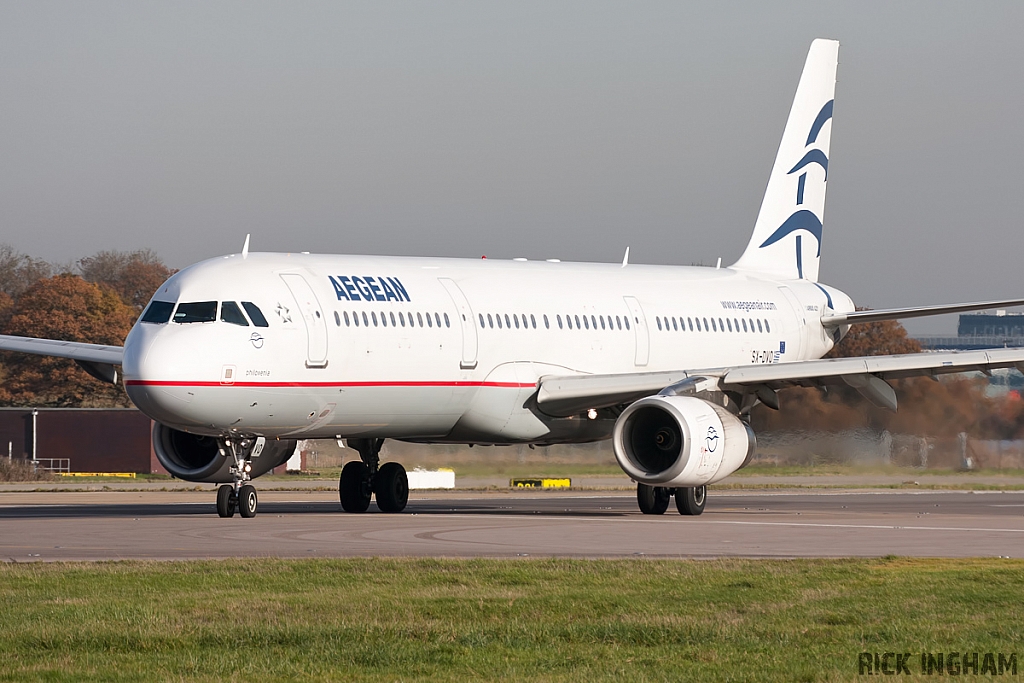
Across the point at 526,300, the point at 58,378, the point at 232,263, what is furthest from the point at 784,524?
the point at 58,378

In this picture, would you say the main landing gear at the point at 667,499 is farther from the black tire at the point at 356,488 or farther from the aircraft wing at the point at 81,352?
the aircraft wing at the point at 81,352

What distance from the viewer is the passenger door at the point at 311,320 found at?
23.6 meters

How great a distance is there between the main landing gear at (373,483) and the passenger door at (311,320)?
14.1 ft

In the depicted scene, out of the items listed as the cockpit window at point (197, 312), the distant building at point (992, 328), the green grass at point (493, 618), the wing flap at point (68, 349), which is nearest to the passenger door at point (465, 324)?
the cockpit window at point (197, 312)

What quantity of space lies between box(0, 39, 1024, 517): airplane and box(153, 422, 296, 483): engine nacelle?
35 mm

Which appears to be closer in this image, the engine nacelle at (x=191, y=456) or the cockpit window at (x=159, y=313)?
the cockpit window at (x=159, y=313)

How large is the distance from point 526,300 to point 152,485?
23443 millimetres

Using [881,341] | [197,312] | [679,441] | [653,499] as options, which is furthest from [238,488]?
[881,341]

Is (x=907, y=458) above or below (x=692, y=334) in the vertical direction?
below

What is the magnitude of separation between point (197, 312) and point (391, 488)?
20.7ft

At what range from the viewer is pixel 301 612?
1224 centimetres

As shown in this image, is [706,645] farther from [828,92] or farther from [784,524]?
[828,92]

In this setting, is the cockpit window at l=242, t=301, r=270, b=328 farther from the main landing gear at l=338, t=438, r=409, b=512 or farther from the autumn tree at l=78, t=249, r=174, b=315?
the autumn tree at l=78, t=249, r=174, b=315

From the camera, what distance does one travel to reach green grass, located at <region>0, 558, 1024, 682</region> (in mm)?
10000
